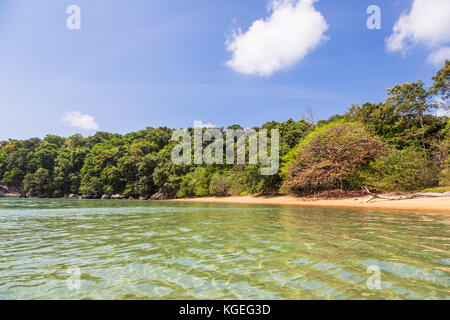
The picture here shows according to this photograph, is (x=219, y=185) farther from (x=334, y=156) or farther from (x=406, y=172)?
(x=406, y=172)

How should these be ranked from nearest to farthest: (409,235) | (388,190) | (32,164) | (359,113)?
(409,235)
(388,190)
(359,113)
(32,164)

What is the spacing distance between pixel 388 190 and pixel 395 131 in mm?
14106

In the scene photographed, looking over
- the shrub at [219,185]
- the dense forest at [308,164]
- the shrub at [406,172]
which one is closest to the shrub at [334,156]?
the dense forest at [308,164]

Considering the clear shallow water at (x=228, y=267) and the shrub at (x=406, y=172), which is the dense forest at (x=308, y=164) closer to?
the shrub at (x=406, y=172)

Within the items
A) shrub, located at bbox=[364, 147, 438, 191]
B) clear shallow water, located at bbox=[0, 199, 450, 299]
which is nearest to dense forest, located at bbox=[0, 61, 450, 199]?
shrub, located at bbox=[364, 147, 438, 191]

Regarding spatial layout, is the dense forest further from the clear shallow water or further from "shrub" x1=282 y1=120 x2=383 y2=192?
the clear shallow water

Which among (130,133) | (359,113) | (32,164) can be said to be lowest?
(32,164)

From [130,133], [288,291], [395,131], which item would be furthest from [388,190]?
[130,133]

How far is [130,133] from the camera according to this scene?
91312 millimetres

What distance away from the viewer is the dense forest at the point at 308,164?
998 inches

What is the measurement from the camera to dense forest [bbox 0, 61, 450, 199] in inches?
998

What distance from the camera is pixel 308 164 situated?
2939cm

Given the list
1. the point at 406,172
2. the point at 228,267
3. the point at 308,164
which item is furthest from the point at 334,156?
the point at 228,267
